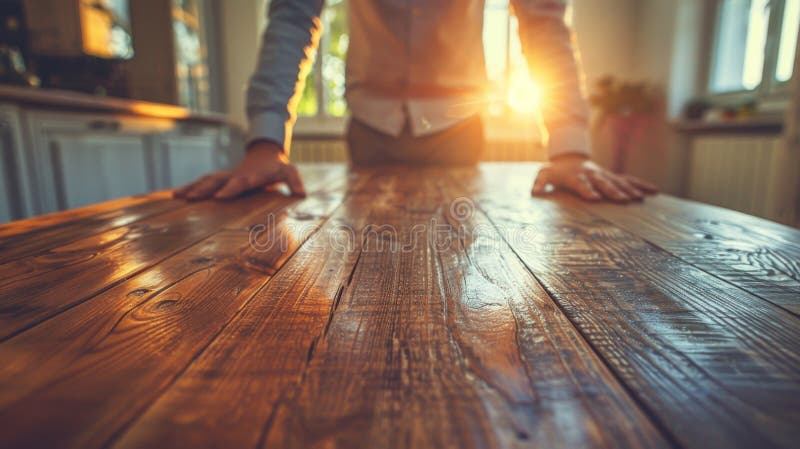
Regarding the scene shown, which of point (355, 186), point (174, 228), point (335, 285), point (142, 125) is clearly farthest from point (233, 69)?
point (335, 285)

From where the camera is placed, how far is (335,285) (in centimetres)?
40

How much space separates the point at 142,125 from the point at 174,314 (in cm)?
280

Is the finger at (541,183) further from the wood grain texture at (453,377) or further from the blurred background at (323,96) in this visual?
the wood grain texture at (453,377)

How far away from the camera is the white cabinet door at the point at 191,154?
2.90 meters

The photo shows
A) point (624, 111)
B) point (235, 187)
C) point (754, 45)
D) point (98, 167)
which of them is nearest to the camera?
point (235, 187)

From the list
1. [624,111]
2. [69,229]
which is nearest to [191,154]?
[69,229]

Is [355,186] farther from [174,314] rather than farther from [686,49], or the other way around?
[686,49]

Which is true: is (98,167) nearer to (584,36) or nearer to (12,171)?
(12,171)

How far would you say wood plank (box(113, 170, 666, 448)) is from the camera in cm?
20

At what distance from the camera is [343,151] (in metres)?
4.81

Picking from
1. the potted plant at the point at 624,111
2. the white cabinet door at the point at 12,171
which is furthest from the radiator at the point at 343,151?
the white cabinet door at the point at 12,171

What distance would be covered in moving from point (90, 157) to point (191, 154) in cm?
107

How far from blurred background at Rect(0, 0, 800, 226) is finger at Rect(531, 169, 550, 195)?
32 centimetres

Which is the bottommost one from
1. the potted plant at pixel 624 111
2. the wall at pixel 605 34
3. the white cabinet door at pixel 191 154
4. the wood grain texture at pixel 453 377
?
the wood grain texture at pixel 453 377
